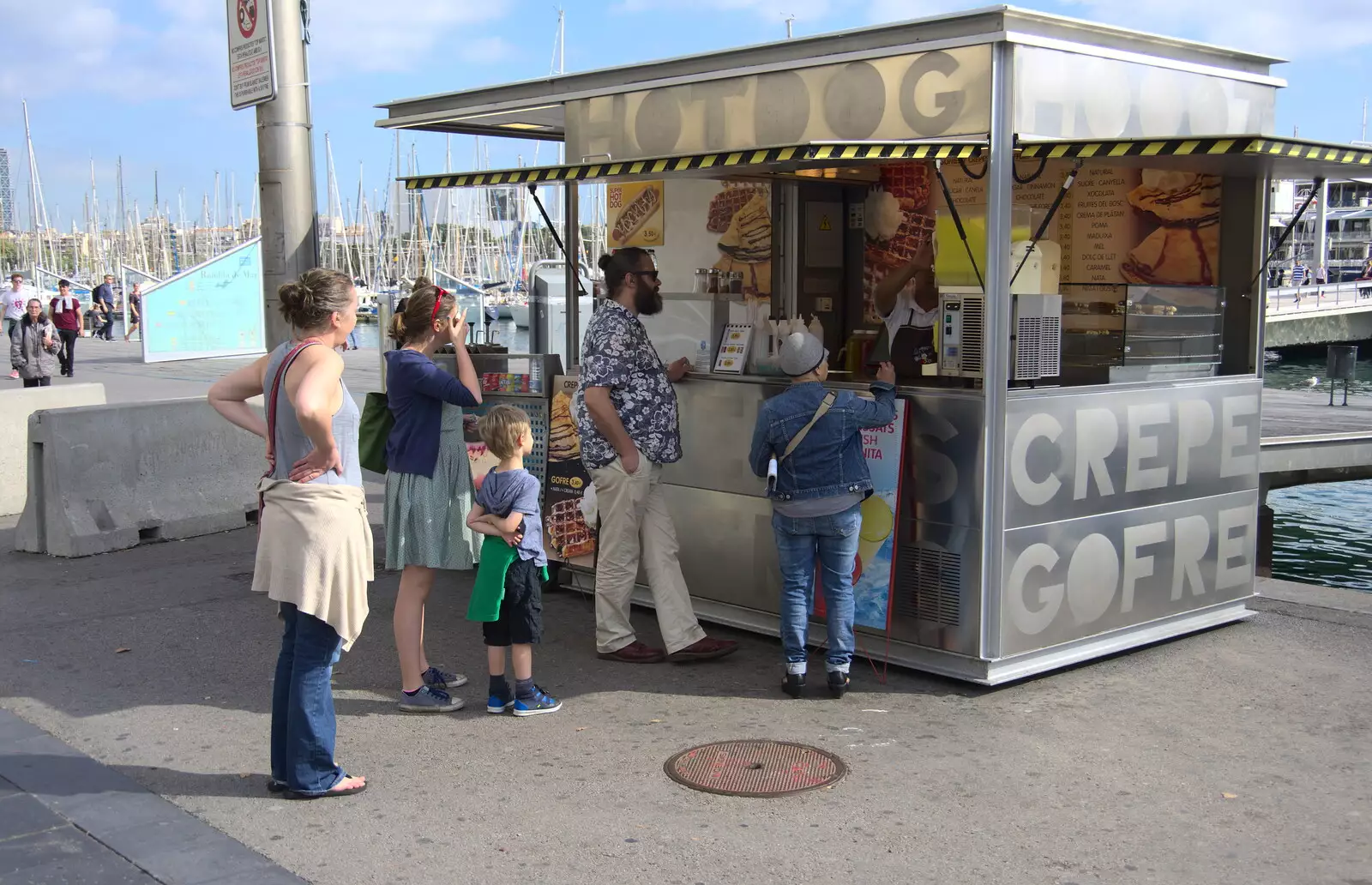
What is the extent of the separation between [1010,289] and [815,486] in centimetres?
137

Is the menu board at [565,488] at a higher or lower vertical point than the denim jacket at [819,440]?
lower

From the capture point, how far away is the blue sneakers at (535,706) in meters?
5.63

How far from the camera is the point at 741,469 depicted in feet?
22.7

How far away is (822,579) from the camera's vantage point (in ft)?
19.1

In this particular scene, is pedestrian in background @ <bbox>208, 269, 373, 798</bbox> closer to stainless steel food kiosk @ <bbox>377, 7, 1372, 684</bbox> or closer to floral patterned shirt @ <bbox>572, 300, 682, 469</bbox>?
floral patterned shirt @ <bbox>572, 300, 682, 469</bbox>

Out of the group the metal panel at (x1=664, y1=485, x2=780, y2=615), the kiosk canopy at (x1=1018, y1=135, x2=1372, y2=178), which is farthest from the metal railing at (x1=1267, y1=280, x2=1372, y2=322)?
the metal panel at (x1=664, y1=485, x2=780, y2=615)

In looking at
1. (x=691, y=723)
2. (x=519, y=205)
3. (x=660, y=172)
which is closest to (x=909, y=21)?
(x=660, y=172)

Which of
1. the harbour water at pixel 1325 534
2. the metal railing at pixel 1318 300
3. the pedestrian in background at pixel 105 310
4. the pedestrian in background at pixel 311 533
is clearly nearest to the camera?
the pedestrian in background at pixel 311 533

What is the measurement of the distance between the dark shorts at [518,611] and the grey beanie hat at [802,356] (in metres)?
1.45

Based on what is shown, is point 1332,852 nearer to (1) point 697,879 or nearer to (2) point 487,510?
(1) point 697,879

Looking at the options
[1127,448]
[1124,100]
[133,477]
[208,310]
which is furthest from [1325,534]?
[208,310]

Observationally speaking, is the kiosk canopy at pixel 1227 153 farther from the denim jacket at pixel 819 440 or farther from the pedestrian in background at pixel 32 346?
the pedestrian in background at pixel 32 346

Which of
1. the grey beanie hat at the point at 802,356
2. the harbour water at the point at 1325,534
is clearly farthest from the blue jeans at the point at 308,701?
the harbour water at the point at 1325,534

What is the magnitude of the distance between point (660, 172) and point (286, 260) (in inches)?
118
